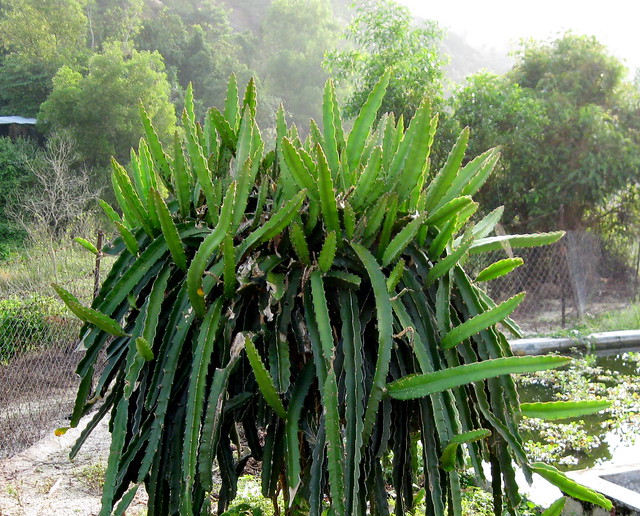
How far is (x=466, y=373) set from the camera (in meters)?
1.25

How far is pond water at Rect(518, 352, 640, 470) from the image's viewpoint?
13.5ft

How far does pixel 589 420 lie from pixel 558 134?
7774 millimetres

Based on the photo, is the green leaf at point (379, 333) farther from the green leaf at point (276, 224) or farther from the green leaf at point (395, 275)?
the green leaf at point (276, 224)

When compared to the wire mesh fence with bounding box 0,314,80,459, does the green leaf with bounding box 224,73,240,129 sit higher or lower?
higher

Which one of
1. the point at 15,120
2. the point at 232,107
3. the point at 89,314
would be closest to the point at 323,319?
the point at 89,314

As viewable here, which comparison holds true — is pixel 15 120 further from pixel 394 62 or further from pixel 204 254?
pixel 204 254

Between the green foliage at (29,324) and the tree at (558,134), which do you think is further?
the tree at (558,134)

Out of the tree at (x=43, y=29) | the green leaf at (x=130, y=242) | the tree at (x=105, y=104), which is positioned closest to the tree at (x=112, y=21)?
the tree at (x=43, y=29)

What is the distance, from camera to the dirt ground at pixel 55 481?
277 cm

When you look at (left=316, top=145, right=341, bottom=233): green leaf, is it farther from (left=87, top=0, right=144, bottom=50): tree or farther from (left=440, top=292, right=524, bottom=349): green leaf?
(left=87, top=0, right=144, bottom=50): tree

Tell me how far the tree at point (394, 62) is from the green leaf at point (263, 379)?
9621mm

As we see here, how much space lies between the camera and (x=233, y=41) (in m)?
39.6

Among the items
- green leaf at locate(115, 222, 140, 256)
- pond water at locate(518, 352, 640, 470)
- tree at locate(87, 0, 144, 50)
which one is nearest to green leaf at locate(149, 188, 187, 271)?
green leaf at locate(115, 222, 140, 256)

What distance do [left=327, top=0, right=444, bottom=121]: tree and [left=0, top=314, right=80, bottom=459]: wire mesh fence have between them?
686cm
